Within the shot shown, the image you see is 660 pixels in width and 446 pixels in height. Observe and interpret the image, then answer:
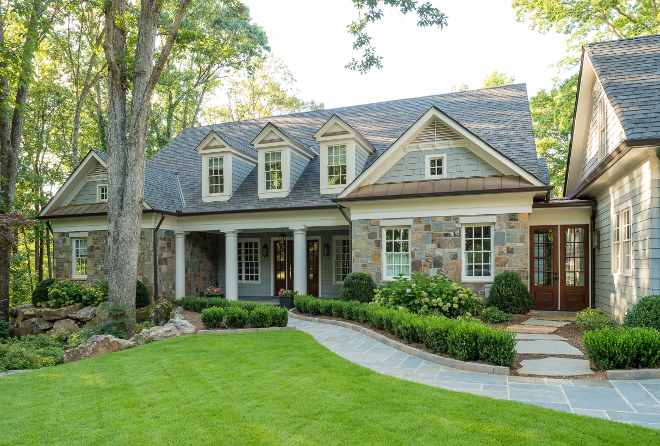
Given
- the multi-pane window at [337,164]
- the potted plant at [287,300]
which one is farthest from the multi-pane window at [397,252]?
the potted plant at [287,300]

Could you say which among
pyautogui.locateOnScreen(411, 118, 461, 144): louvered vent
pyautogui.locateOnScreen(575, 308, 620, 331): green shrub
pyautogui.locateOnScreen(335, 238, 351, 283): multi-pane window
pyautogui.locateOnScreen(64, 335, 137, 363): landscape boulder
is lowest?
pyautogui.locateOnScreen(64, 335, 137, 363): landscape boulder

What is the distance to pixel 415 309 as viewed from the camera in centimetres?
949

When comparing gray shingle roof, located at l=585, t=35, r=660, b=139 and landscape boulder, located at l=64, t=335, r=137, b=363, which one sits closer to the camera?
gray shingle roof, located at l=585, t=35, r=660, b=139

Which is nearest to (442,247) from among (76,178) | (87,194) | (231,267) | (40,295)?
(231,267)

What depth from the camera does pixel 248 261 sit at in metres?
17.4

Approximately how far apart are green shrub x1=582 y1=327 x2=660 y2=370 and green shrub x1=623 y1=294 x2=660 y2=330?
1150 millimetres

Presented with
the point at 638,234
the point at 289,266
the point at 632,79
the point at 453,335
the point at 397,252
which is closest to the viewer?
the point at 453,335

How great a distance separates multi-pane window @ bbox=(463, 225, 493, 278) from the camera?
36.2 ft

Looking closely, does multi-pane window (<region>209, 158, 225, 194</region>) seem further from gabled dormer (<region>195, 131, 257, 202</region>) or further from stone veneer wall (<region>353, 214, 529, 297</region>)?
stone veneer wall (<region>353, 214, 529, 297</region>)

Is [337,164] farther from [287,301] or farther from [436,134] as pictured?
[287,301]

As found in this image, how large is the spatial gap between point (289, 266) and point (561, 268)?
9347 mm

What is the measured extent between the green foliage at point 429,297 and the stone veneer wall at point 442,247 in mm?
1236

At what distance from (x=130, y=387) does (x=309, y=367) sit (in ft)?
7.57

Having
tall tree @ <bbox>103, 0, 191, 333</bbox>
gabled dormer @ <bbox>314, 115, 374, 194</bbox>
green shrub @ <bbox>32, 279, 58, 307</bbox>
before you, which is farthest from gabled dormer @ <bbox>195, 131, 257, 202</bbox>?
green shrub @ <bbox>32, 279, 58, 307</bbox>
